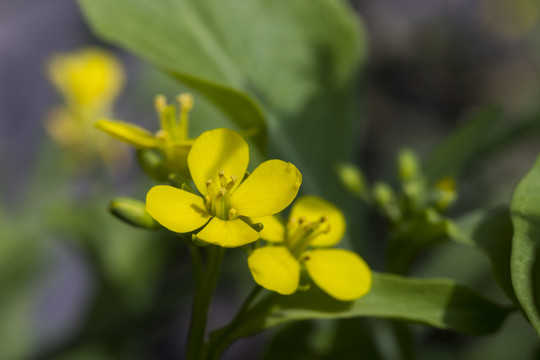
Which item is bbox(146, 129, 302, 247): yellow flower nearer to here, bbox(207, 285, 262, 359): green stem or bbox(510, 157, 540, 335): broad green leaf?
bbox(207, 285, 262, 359): green stem

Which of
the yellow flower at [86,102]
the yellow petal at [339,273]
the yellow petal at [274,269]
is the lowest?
the yellow flower at [86,102]

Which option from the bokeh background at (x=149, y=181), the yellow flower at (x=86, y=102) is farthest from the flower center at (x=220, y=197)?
the yellow flower at (x=86, y=102)

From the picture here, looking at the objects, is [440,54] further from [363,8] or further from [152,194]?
[152,194]

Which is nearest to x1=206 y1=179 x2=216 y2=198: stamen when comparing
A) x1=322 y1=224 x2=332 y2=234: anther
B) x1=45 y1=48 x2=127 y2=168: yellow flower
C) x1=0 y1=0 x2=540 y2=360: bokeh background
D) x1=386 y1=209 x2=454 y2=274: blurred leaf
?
x1=322 y1=224 x2=332 y2=234: anther

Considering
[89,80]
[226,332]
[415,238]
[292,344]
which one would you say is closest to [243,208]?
[226,332]

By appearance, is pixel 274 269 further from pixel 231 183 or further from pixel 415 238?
pixel 415 238

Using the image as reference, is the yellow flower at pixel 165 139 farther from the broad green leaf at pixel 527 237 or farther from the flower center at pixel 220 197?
the broad green leaf at pixel 527 237
